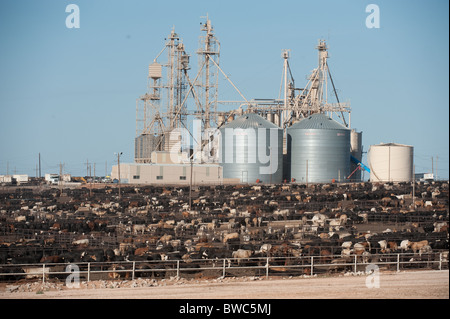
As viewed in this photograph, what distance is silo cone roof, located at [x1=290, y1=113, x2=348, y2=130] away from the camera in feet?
292

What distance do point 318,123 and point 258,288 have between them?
6588cm

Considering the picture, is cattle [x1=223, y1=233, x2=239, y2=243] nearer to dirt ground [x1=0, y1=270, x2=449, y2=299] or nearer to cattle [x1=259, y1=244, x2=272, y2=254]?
cattle [x1=259, y1=244, x2=272, y2=254]

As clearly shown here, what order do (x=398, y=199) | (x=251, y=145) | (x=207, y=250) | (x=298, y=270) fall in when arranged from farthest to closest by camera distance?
(x=251, y=145)
(x=398, y=199)
(x=207, y=250)
(x=298, y=270)

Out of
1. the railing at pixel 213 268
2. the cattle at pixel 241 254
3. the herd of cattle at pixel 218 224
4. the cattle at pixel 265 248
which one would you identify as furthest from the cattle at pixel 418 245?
the cattle at pixel 241 254

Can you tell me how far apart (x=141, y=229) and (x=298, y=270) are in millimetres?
17687

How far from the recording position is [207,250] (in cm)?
3303

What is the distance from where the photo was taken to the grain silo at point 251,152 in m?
88.0

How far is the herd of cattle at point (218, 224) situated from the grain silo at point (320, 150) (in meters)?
10.0

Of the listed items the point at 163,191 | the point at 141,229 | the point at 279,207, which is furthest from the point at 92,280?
the point at 163,191

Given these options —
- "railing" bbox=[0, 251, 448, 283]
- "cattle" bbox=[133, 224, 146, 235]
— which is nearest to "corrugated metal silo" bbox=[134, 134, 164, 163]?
"cattle" bbox=[133, 224, 146, 235]

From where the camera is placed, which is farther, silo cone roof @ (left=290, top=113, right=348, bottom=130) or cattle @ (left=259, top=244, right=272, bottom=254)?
silo cone roof @ (left=290, top=113, right=348, bottom=130)

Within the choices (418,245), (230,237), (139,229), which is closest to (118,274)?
(230,237)

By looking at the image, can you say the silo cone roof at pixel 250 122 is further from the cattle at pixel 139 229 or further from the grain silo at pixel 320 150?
the cattle at pixel 139 229
